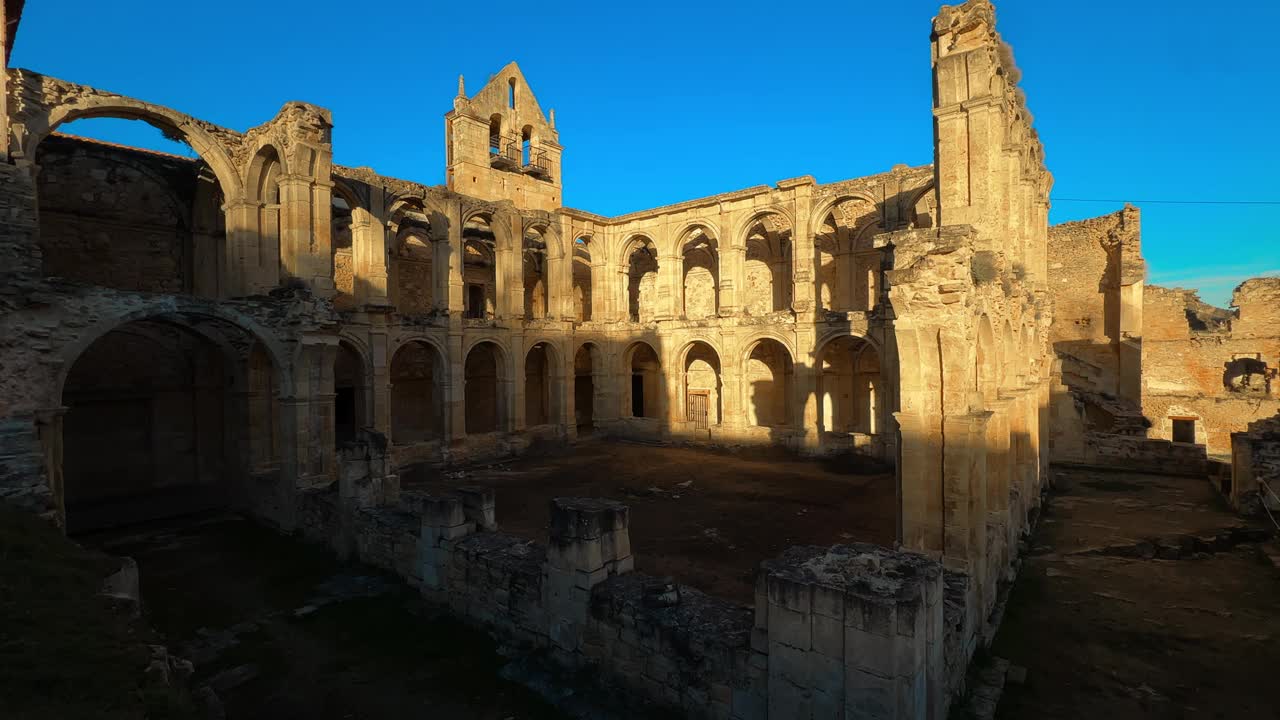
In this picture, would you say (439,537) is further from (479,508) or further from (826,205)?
(826,205)

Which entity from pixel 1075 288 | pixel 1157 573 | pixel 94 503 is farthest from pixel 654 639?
pixel 1075 288

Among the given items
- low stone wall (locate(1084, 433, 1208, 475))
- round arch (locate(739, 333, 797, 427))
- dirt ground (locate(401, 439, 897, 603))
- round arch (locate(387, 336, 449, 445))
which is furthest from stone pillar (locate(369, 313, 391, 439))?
low stone wall (locate(1084, 433, 1208, 475))

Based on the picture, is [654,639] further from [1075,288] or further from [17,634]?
[1075,288]

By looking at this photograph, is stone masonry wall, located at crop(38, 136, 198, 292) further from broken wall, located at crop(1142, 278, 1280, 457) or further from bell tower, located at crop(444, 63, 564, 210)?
broken wall, located at crop(1142, 278, 1280, 457)

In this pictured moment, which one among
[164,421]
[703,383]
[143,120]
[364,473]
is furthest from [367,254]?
[703,383]

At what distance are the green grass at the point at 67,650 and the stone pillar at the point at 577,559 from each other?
3540 mm

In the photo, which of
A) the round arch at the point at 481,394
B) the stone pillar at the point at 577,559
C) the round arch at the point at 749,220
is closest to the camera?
the stone pillar at the point at 577,559

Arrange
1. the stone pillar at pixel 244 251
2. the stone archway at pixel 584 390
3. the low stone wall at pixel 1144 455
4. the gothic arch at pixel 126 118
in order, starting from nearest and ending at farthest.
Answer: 1. the gothic arch at pixel 126 118
2. the stone pillar at pixel 244 251
3. the low stone wall at pixel 1144 455
4. the stone archway at pixel 584 390

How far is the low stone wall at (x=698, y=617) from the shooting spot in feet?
15.1

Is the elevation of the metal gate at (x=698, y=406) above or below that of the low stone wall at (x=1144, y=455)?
above

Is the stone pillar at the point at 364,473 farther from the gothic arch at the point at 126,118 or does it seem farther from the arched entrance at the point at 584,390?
the arched entrance at the point at 584,390

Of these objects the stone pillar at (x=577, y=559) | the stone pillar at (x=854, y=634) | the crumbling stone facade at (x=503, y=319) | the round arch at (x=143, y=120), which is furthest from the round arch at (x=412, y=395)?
the stone pillar at (x=854, y=634)

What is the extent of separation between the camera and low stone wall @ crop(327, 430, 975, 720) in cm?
461

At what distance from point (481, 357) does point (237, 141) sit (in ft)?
45.0
